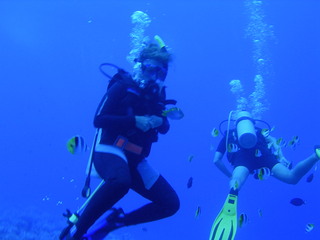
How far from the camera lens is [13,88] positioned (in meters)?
129

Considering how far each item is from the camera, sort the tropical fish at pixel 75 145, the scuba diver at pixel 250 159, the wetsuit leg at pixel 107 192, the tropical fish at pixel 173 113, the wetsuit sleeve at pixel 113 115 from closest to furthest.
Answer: the wetsuit leg at pixel 107 192
the tropical fish at pixel 75 145
the wetsuit sleeve at pixel 113 115
the tropical fish at pixel 173 113
the scuba diver at pixel 250 159

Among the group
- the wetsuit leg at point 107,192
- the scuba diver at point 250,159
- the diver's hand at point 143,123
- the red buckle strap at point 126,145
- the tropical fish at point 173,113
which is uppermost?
the scuba diver at point 250,159

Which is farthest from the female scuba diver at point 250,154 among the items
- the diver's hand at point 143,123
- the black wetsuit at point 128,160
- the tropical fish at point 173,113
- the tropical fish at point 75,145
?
the tropical fish at point 75,145

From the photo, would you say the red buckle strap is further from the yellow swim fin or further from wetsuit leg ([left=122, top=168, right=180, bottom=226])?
the yellow swim fin

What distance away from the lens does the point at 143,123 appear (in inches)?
179

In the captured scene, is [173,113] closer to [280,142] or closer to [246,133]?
[246,133]

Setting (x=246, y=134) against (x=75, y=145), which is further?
(x=246, y=134)

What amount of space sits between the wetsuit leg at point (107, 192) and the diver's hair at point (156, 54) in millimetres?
1466

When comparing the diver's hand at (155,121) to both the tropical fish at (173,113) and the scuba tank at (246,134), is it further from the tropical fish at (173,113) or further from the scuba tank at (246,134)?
the scuba tank at (246,134)

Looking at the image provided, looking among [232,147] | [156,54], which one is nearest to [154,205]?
[156,54]

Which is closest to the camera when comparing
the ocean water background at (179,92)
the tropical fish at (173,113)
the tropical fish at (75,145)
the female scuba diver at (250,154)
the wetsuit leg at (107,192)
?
the wetsuit leg at (107,192)

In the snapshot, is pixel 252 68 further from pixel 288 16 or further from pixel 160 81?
pixel 160 81

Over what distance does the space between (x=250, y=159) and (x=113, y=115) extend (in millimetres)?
4131

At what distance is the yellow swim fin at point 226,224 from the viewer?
235 inches
